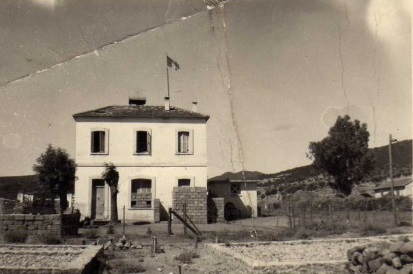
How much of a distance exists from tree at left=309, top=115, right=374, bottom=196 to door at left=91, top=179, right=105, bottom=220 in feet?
97.1

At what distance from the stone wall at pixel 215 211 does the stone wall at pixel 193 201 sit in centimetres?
83

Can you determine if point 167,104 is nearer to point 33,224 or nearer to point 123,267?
point 33,224

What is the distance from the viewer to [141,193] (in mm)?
24297

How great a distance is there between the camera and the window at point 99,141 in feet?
80.3

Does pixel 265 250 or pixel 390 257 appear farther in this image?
pixel 265 250

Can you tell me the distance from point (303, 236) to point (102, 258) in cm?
788

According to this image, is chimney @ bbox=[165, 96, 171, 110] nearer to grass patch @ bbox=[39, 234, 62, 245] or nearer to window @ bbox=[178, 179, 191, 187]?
window @ bbox=[178, 179, 191, 187]

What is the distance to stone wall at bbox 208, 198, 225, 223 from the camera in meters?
22.3

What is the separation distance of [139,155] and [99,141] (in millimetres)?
2291

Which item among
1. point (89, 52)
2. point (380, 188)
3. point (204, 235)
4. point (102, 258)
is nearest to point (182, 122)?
point (204, 235)

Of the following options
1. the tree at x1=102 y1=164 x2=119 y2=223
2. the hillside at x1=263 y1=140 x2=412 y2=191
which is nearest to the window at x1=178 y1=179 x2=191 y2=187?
the tree at x1=102 y1=164 x2=119 y2=223

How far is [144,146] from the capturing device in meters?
25.0

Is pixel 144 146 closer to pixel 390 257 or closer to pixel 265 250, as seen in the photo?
pixel 265 250

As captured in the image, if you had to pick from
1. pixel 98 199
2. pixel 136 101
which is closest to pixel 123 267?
pixel 98 199
